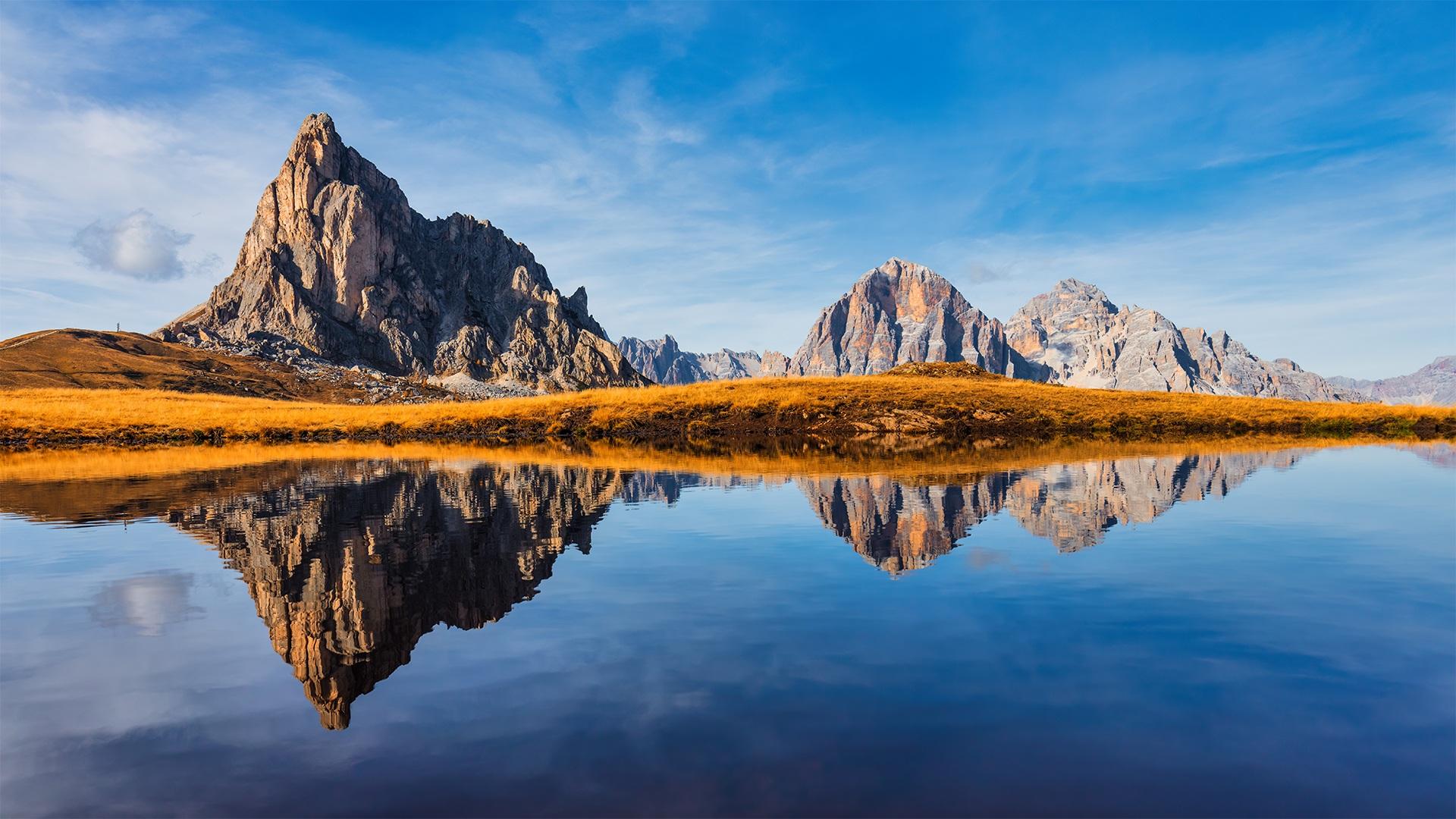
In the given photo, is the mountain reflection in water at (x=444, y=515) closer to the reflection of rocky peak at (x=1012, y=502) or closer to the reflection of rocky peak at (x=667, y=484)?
the reflection of rocky peak at (x=1012, y=502)

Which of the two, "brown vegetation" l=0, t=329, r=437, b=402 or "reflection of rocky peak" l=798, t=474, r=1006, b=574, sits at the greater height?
"brown vegetation" l=0, t=329, r=437, b=402

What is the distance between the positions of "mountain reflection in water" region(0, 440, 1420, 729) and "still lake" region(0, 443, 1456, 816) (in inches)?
5.5

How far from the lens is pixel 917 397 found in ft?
233

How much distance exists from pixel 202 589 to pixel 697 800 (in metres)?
12.1

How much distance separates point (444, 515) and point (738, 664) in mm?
14513

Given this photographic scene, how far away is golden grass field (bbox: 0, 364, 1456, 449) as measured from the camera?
206 ft

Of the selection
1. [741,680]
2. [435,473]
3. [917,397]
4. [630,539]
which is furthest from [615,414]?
[741,680]

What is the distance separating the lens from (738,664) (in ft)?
31.1

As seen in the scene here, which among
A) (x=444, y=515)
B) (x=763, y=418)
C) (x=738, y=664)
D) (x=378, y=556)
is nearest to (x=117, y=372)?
(x=763, y=418)

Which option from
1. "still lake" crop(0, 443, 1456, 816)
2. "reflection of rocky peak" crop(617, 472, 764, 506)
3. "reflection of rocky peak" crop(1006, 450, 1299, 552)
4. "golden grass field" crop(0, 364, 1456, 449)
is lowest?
"still lake" crop(0, 443, 1456, 816)

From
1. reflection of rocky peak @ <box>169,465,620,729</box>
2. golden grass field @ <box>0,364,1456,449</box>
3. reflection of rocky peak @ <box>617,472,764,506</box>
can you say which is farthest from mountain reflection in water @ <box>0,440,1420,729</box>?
golden grass field @ <box>0,364,1456,449</box>

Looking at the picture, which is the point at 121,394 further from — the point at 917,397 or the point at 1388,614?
the point at 1388,614

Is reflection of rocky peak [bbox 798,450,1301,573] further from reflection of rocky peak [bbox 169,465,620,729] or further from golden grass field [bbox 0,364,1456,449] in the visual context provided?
golden grass field [bbox 0,364,1456,449]

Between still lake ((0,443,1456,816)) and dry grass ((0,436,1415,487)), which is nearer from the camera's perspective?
still lake ((0,443,1456,816))
